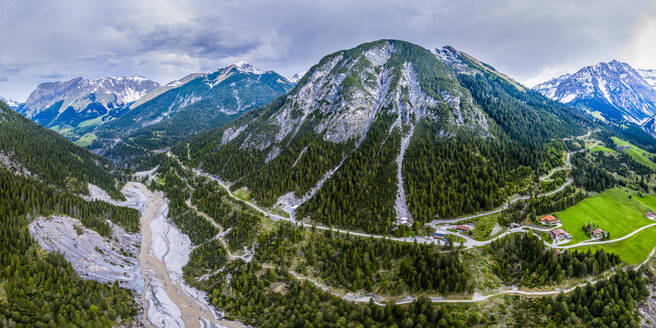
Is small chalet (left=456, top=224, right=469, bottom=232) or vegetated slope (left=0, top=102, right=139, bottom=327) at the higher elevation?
small chalet (left=456, top=224, right=469, bottom=232)

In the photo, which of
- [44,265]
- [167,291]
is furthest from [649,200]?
[44,265]

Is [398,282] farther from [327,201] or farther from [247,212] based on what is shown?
[247,212]

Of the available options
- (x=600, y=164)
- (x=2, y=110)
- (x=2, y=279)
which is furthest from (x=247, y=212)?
(x=2, y=110)

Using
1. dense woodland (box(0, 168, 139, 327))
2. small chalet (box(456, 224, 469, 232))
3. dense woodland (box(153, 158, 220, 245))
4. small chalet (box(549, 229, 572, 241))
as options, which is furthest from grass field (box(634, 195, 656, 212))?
dense woodland (box(0, 168, 139, 327))

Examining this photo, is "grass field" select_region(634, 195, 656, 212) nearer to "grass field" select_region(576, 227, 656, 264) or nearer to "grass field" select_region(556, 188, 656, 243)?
"grass field" select_region(556, 188, 656, 243)

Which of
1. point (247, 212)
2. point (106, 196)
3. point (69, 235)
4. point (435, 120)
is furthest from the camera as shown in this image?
point (435, 120)

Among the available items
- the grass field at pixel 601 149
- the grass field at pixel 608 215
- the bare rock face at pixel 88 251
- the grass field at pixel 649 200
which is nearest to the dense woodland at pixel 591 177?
the grass field at pixel 608 215
